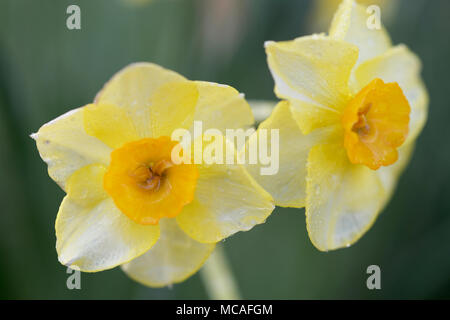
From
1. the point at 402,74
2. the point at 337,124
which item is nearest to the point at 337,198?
the point at 337,124

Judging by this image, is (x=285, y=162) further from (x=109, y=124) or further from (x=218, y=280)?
(x=218, y=280)

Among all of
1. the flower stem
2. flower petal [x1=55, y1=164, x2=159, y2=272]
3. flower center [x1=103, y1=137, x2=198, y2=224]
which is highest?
flower center [x1=103, y1=137, x2=198, y2=224]

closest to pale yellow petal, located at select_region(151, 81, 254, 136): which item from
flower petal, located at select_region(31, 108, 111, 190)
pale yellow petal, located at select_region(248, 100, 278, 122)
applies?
flower petal, located at select_region(31, 108, 111, 190)

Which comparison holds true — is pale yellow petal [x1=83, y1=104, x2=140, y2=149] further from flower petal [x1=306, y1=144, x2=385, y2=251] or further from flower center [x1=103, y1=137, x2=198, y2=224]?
flower petal [x1=306, y1=144, x2=385, y2=251]

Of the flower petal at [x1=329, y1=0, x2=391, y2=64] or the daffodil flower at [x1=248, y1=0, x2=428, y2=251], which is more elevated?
the flower petal at [x1=329, y1=0, x2=391, y2=64]
